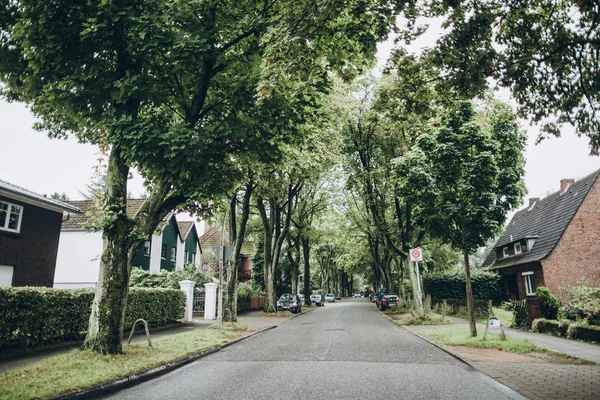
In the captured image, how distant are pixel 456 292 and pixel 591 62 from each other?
29776 mm

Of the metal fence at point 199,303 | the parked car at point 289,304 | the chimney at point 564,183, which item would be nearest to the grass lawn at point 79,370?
the metal fence at point 199,303

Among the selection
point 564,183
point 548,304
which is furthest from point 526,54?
point 564,183

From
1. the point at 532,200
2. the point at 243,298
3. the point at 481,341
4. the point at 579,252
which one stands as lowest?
the point at 481,341

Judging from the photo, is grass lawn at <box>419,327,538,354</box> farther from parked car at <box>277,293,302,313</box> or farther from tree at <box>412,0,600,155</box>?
parked car at <box>277,293,302,313</box>

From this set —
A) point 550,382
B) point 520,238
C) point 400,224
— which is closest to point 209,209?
point 550,382

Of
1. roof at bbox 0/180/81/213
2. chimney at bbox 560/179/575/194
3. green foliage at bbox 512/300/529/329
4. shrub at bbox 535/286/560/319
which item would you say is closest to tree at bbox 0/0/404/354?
roof at bbox 0/180/81/213

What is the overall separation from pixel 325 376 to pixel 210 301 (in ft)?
51.8

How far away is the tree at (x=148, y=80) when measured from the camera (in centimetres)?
828

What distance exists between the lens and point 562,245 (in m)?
25.3

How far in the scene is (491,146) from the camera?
42.0ft

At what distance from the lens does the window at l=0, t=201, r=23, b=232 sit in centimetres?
1712

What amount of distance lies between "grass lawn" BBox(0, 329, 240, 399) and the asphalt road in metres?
0.57

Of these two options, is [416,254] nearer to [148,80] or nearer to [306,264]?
[148,80]

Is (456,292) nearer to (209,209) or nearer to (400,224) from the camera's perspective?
(400,224)
